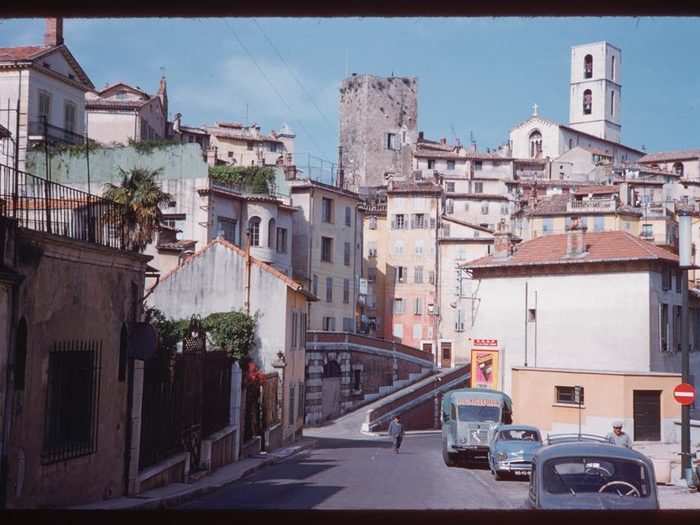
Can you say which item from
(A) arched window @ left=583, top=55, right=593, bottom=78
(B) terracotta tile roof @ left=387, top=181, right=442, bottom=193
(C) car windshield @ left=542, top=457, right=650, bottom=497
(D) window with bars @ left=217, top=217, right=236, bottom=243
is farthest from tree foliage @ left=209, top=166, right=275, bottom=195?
(A) arched window @ left=583, top=55, right=593, bottom=78

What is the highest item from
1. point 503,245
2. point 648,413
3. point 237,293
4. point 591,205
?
point 591,205

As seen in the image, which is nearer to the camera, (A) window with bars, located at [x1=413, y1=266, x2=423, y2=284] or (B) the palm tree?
(B) the palm tree

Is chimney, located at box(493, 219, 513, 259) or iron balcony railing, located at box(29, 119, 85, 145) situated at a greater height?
iron balcony railing, located at box(29, 119, 85, 145)

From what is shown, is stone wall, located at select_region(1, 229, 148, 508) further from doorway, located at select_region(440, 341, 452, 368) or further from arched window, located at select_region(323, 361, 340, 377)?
doorway, located at select_region(440, 341, 452, 368)

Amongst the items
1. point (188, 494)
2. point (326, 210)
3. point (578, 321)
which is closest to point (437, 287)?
point (326, 210)

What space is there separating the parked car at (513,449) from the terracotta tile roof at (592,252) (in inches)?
589

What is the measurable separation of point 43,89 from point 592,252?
21.1 meters

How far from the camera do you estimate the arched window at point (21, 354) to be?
1208 cm

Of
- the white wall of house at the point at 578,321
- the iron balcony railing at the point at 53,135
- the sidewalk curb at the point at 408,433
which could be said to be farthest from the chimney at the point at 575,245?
the iron balcony railing at the point at 53,135

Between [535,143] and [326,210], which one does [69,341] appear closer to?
[326,210]

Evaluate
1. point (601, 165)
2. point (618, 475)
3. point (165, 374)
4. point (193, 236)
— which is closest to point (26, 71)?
point (193, 236)

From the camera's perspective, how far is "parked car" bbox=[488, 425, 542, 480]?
24031 mm

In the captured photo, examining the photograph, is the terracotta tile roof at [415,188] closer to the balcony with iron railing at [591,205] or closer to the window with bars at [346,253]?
the balcony with iron railing at [591,205]

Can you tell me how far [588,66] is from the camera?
118 meters
